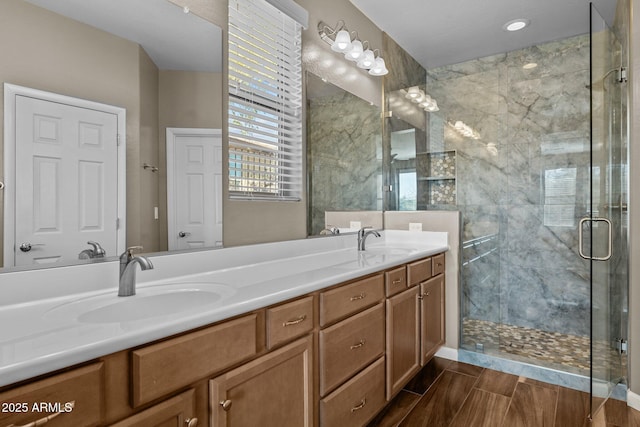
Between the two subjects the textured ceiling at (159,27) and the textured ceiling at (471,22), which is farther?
the textured ceiling at (471,22)

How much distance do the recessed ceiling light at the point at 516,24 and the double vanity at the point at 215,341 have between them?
2.19 meters

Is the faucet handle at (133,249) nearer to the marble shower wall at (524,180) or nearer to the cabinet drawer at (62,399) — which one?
the cabinet drawer at (62,399)

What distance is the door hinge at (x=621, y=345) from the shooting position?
2.12m

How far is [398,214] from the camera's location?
9.94 ft

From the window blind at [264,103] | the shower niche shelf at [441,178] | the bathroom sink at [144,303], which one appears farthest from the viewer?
the shower niche shelf at [441,178]

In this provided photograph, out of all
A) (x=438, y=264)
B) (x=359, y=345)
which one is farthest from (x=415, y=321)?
(x=359, y=345)

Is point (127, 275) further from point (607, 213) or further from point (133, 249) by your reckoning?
point (607, 213)

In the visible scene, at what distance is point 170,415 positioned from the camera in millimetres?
863

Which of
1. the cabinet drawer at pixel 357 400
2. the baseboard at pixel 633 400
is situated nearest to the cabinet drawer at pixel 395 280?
the cabinet drawer at pixel 357 400

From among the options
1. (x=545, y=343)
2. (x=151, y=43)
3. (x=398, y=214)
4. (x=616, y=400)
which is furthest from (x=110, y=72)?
(x=545, y=343)

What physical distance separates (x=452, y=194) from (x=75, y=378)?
9.62 feet

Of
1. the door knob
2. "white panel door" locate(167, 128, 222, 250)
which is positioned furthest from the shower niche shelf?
the door knob

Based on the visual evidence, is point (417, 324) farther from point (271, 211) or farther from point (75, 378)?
point (75, 378)

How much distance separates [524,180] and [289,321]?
2752 mm
